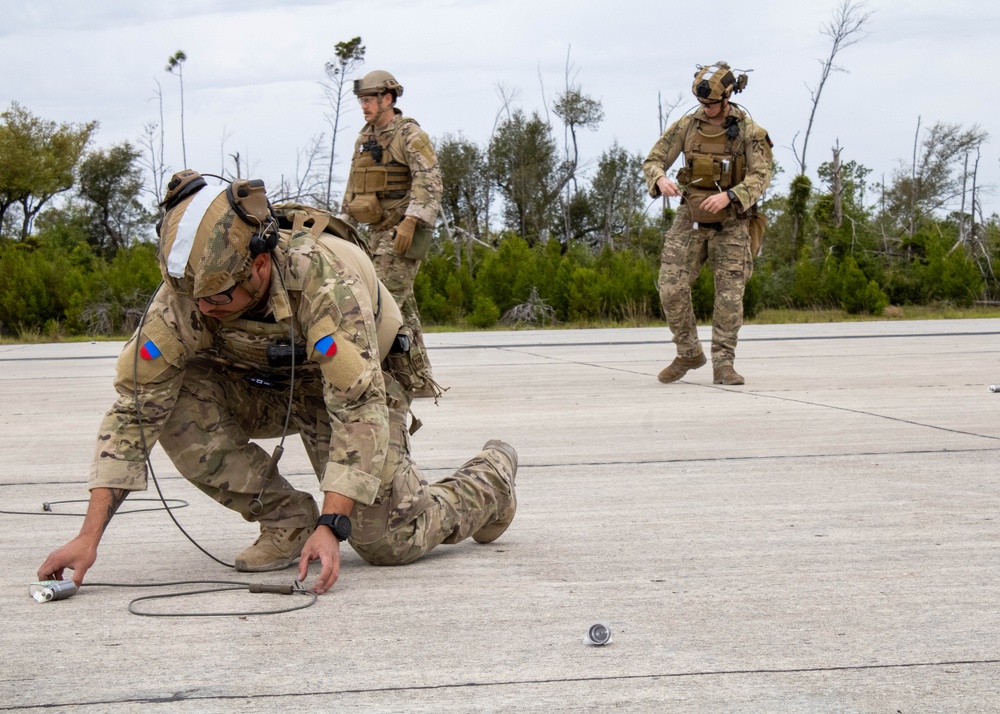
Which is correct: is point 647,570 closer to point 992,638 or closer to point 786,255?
point 992,638

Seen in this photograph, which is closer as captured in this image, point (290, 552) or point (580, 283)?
point (290, 552)

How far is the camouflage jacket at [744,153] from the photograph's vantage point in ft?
28.3

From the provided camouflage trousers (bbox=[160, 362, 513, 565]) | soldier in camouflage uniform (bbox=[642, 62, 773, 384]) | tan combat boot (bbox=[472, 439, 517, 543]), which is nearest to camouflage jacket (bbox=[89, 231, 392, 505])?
camouflage trousers (bbox=[160, 362, 513, 565])

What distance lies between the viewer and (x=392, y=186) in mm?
7711

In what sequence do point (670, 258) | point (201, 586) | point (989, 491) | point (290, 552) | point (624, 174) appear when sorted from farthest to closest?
point (624, 174) → point (670, 258) → point (989, 491) → point (290, 552) → point (201, 586)

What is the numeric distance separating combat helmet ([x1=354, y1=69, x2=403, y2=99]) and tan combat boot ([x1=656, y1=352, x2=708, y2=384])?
116 inches

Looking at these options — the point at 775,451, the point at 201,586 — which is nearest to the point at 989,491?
the point at 775,451

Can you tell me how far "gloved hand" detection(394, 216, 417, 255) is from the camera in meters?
7.44

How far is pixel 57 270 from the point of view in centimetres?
1986

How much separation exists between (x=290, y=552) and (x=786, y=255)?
27.6 metres

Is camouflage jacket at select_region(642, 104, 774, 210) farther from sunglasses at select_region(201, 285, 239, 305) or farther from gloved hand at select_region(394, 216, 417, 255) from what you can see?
sunglasses at select_region(201, 285, 239, 305)

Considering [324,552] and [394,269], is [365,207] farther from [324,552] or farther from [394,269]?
[324,552]

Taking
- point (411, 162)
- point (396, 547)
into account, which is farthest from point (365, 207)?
point (396, 547)

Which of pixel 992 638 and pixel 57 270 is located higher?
pixel 57 270
